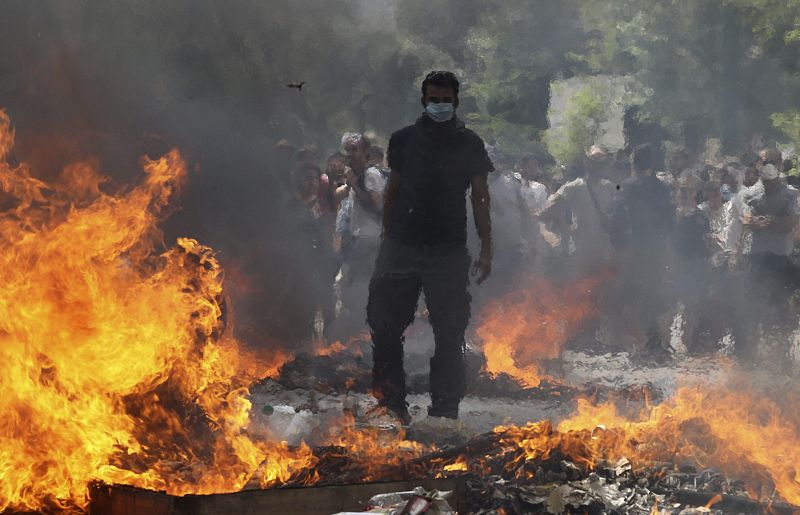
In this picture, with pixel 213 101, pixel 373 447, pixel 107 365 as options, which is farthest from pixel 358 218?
pixel 107 365

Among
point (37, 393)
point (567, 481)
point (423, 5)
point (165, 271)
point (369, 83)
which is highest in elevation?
point (423, 5)

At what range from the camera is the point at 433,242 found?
694 cm

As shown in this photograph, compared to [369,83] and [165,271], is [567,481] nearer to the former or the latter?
[165,271]

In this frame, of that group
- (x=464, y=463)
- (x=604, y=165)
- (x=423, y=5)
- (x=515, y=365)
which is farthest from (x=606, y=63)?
(x=464, y=463)

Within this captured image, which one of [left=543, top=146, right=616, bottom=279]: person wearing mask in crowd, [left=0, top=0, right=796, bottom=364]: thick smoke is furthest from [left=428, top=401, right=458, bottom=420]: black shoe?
[left=543, top=146, right=616, bottom=279]: person wearing mask in crowd

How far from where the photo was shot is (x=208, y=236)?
10.1m

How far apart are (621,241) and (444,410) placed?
18.8 ft

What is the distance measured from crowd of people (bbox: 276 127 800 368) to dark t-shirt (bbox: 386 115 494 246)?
2.74m

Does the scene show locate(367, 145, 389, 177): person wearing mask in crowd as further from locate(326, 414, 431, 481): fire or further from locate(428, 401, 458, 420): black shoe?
locate(326, 414, 431, 481): fire

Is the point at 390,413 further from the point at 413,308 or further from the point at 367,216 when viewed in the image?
the point at 367,216

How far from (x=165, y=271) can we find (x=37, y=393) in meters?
1.69

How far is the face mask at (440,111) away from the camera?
22.6 feet

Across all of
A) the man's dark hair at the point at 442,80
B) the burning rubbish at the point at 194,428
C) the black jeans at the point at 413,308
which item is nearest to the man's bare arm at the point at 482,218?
the black jeans at the point at 413,308

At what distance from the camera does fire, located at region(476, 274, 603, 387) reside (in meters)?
9.33
